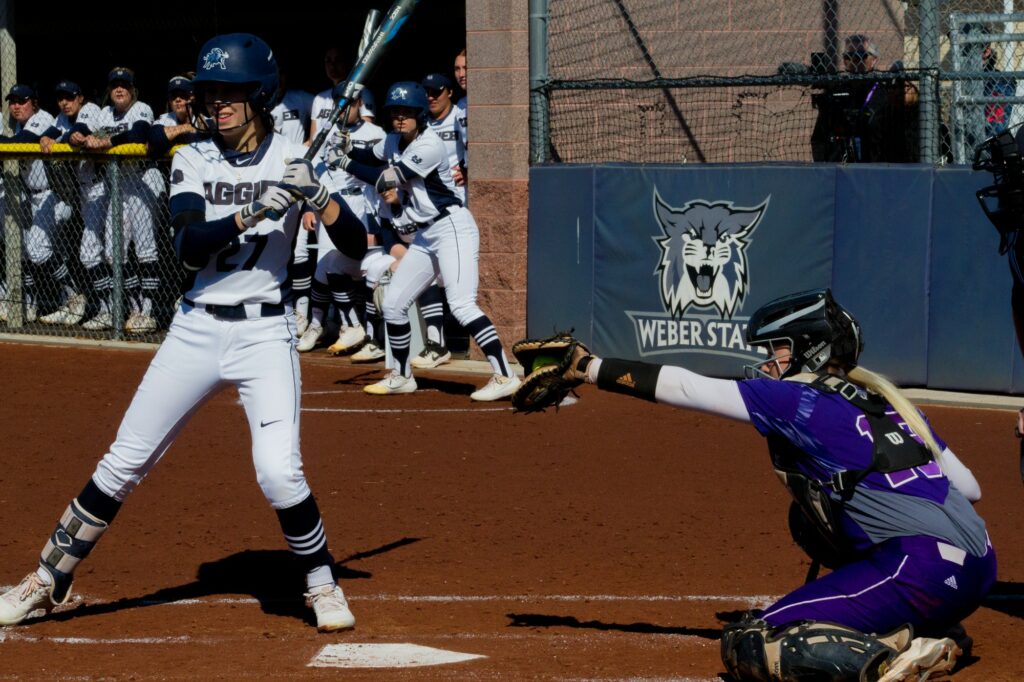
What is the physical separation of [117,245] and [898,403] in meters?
9.27

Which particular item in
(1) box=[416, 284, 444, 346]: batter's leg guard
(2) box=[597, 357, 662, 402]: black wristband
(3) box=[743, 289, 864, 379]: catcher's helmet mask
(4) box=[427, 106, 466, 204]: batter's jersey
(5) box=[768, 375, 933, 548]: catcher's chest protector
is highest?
(4) box=[427, 106, 466, 204]: batter's jersey

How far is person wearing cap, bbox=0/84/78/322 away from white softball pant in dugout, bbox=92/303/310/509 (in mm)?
8315

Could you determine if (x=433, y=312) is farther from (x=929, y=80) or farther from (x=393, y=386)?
(x=929, y=80)

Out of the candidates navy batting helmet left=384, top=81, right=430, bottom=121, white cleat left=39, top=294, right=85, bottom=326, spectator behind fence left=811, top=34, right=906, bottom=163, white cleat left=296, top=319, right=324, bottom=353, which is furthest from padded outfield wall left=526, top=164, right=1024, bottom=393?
white cleat left=39, top=294, right=85, bottom=326

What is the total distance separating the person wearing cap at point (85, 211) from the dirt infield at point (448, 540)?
261 centimetres

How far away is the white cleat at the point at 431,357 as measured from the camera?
11477 mm

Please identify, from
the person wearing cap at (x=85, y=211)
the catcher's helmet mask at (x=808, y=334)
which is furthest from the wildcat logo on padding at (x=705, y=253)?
the catcher's helmet mask at (x=808, y=334)

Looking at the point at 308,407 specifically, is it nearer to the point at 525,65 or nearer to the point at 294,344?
the point at 525,65

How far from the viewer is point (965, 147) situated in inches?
440

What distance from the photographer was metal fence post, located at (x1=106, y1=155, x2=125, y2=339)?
40.4 ft

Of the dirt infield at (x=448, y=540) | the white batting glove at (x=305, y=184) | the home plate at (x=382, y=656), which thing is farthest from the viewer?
the white batting glove at (x=305, y=184)

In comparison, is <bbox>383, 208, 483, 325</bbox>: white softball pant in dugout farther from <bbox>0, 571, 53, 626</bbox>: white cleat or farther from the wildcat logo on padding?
<bbox>0, 571, 53, 626</bbox>: white cleat

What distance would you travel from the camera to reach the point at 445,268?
33.1 feet

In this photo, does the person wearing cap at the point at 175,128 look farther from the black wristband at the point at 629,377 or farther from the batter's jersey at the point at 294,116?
the black wristband at the point at 629,377
